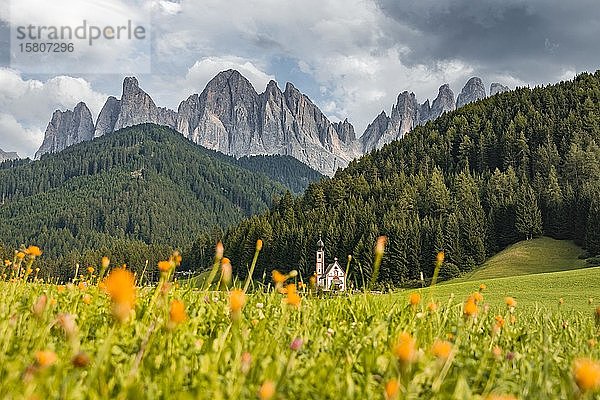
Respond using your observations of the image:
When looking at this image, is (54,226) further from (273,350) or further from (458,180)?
(273,350)

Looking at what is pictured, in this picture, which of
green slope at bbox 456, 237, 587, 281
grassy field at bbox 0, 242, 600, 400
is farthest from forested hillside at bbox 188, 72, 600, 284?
grassy field at bbox 0, 242, 600, 400

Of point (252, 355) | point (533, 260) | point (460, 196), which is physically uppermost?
point (460, 196)

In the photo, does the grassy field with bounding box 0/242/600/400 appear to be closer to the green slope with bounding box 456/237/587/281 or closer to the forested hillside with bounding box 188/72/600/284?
the forested hillside with bounding box 188/72/600/284

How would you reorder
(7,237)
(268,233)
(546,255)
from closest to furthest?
(546,255) < (268,233) < (7,237)

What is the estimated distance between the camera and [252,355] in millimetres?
2553

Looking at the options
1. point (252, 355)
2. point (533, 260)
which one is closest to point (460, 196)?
point (533, 260)

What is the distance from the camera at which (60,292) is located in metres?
4.52

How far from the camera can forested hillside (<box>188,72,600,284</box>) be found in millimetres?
67875

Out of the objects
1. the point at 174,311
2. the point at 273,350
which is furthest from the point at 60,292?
the point at 174,311

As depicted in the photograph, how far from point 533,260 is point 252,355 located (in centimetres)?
6294

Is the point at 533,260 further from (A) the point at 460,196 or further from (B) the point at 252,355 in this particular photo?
(B) the point at 252,355

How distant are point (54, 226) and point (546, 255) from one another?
177m

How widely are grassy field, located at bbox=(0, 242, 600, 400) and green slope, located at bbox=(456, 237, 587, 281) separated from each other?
5394 cm

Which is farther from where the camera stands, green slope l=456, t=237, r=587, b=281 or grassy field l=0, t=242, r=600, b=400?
green slope l=456, t=237, r=587, b=281
